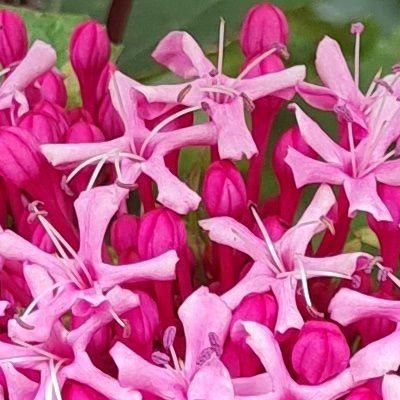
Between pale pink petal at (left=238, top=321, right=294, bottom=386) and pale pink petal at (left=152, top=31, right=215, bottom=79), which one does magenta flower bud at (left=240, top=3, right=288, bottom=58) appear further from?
pale pink petal at (left=238, top=321, right=294, bottom=386)

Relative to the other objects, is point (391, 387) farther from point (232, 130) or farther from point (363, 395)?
point (232, 130)

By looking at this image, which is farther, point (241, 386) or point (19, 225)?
point (19, 225)

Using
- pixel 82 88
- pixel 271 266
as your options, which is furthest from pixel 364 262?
pixel 82 88

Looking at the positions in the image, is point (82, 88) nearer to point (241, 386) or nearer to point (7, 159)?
point (7, 159)

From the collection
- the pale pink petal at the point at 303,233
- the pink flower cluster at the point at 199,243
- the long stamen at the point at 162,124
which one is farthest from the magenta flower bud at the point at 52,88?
the pale pink petal at the point at 303,233

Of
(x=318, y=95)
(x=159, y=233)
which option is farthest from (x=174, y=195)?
(x=318, y=95)

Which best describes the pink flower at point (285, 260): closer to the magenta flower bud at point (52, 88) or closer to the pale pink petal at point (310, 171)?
the pale pink petal at point (310, 171)

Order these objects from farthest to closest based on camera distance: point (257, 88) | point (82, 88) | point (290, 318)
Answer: point (82, 88), point (257, 88), point (290, 318)
